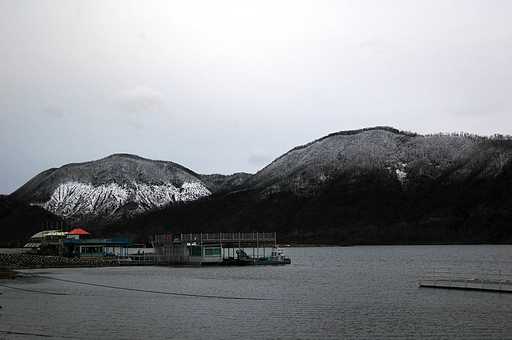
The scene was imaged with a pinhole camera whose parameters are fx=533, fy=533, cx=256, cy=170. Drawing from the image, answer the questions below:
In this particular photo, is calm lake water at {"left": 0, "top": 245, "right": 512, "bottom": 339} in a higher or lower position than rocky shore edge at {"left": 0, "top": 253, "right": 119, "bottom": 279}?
lower

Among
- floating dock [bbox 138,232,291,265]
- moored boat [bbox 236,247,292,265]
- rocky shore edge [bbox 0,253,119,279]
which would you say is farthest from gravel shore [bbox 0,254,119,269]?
moored boat [bbox 236,247,292,265]

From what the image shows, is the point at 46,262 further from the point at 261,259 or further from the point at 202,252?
the point at 261,259

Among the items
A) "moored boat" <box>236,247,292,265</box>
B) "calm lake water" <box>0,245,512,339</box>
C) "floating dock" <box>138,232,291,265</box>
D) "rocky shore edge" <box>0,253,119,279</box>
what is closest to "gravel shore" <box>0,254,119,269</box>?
"rocky shore edge" <box>0,253,119,279</box>

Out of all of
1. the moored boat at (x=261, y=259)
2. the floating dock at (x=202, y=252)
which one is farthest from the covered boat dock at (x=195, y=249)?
the moored boat at (x=261, y=259)

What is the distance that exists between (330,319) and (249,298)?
55.6ft

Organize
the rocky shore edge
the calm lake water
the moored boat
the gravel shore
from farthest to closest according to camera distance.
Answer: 1. the moored boat
2. the gravel shore
3. the rocky shore edge
4. the calm lake water

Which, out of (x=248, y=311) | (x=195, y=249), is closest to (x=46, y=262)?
(x=195, y=249)

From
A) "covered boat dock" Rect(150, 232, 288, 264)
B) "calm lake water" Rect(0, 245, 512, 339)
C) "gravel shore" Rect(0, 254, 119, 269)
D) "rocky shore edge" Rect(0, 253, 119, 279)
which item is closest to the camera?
"calm lake water" Rect(0, 245, 512, 339)

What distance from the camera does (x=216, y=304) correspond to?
57344 millimetres

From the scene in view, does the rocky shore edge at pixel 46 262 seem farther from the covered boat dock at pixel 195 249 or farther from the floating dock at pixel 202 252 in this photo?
the covered boat dock at pixel 195 249

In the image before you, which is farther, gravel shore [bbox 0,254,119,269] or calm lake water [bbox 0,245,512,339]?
gravel shore [bbox 0,254,119,269]

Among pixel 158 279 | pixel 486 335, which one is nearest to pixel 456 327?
pixel 486 335

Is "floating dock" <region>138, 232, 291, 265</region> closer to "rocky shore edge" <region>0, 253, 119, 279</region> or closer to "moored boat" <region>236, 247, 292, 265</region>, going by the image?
"moored boat" <region>236, 247, 292, 265</region>

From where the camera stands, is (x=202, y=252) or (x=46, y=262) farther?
(x=46, y=262)
